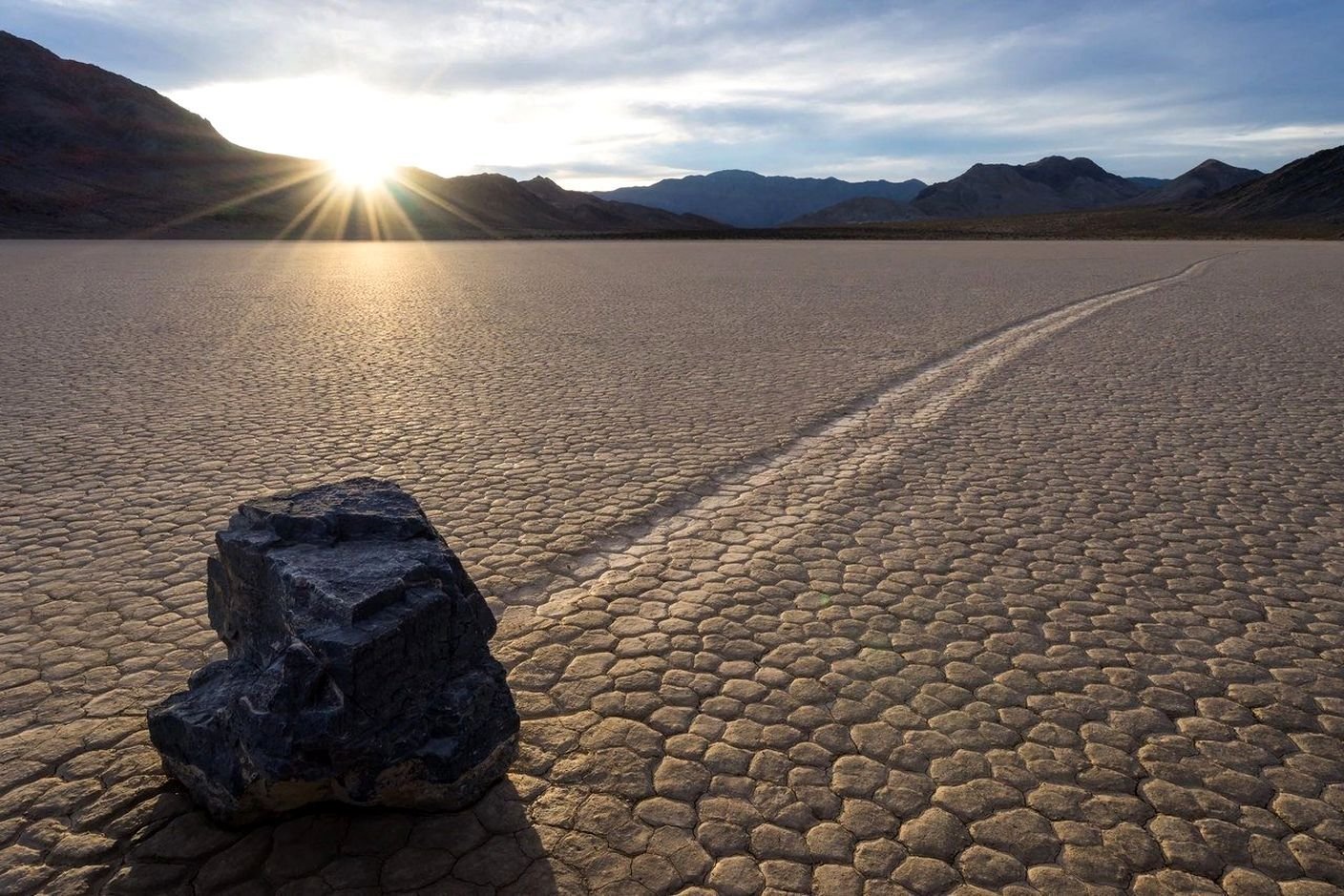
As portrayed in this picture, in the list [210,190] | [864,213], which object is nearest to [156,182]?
[210,190]

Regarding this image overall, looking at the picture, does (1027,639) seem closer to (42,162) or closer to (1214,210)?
(42,162)

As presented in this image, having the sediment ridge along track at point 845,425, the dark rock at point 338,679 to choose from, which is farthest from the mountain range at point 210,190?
the dark rock at point 338,679

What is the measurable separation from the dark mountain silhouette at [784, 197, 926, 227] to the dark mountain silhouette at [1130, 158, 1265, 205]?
41390 millimetres

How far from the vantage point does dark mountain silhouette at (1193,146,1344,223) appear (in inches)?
3826

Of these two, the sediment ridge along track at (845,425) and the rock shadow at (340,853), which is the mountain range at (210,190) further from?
the rock shadow at (340,853)

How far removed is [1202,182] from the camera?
181 metres

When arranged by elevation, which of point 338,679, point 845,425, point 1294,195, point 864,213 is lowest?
point 864,213

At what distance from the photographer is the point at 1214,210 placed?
107 m

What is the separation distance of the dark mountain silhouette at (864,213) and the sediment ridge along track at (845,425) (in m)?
168

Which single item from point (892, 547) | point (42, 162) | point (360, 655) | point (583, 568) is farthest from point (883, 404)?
point (42, 162)

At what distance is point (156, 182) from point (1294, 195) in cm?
11082

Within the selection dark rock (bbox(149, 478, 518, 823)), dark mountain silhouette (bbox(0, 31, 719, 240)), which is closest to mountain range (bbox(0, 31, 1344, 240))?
dark mountain silhouette (bbox(0, 31, 719, 240))

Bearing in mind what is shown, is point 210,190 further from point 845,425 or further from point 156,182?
point 845,425

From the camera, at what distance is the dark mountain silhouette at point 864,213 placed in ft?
574
